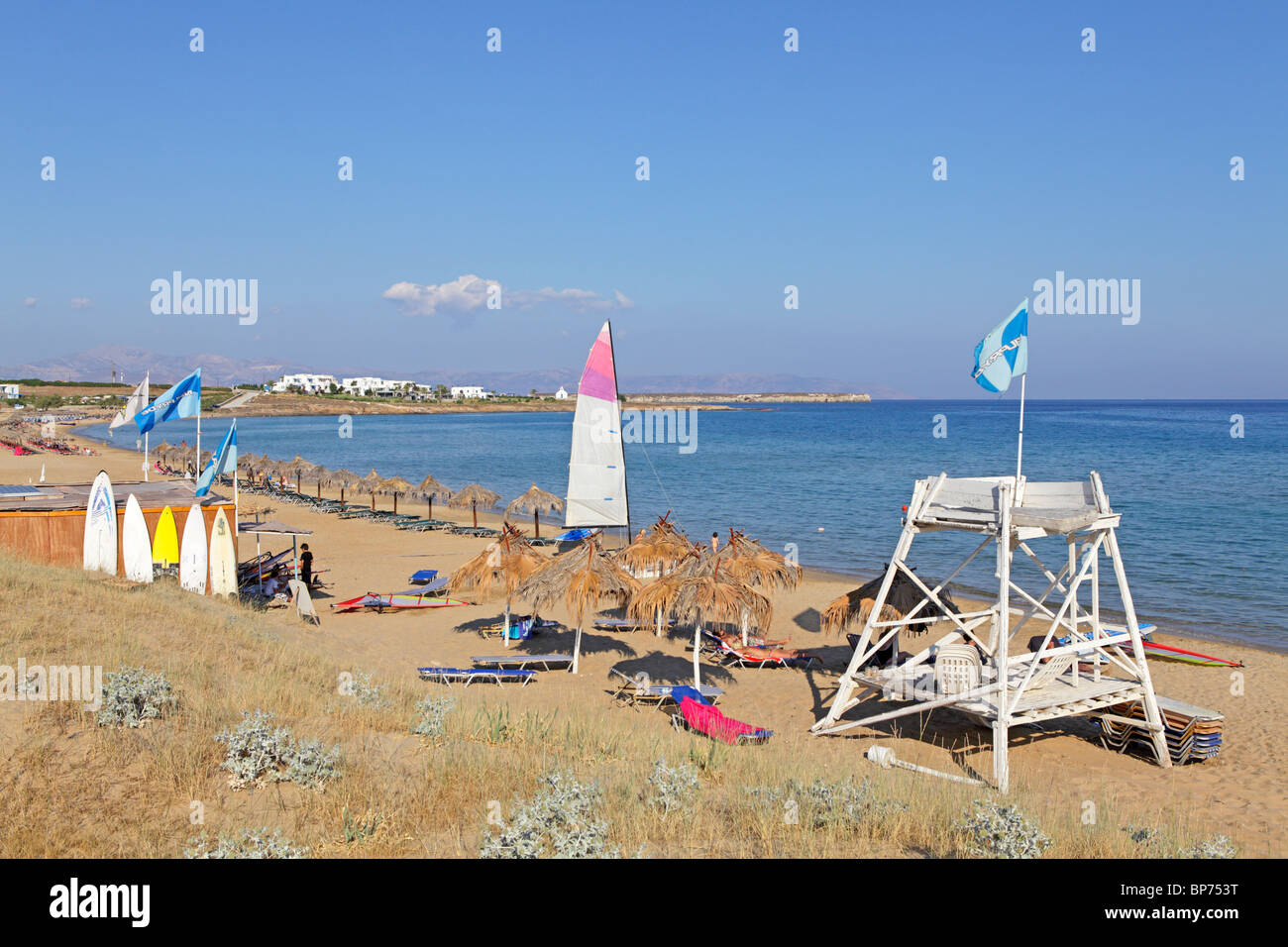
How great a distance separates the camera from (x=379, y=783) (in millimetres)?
5203

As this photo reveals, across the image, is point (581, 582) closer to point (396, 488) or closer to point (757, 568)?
point (757, 568)

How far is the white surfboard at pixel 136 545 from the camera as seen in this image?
1282 centimetres

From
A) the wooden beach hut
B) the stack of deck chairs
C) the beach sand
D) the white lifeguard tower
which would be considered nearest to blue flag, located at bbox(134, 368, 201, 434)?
the wooden beach hut

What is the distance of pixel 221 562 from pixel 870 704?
10597 mm

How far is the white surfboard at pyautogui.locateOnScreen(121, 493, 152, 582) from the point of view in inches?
505

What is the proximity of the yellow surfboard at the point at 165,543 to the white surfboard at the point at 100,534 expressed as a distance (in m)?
0.60

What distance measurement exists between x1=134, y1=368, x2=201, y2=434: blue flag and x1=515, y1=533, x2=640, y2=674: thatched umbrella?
7.37 m

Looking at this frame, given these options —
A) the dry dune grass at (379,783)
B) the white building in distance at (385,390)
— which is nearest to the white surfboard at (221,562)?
the dry dune grass at (379,783)

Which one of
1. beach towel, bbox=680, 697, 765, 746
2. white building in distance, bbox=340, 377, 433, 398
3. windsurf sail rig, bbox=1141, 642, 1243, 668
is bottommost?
windsurf sail rig, bbox=1141, 642, 1243, 668

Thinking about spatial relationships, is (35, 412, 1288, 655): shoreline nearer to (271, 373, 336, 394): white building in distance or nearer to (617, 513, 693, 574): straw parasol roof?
(617, 513, 693, 574): straw parasol roof

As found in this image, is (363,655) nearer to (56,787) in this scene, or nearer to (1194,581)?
(56,787)
